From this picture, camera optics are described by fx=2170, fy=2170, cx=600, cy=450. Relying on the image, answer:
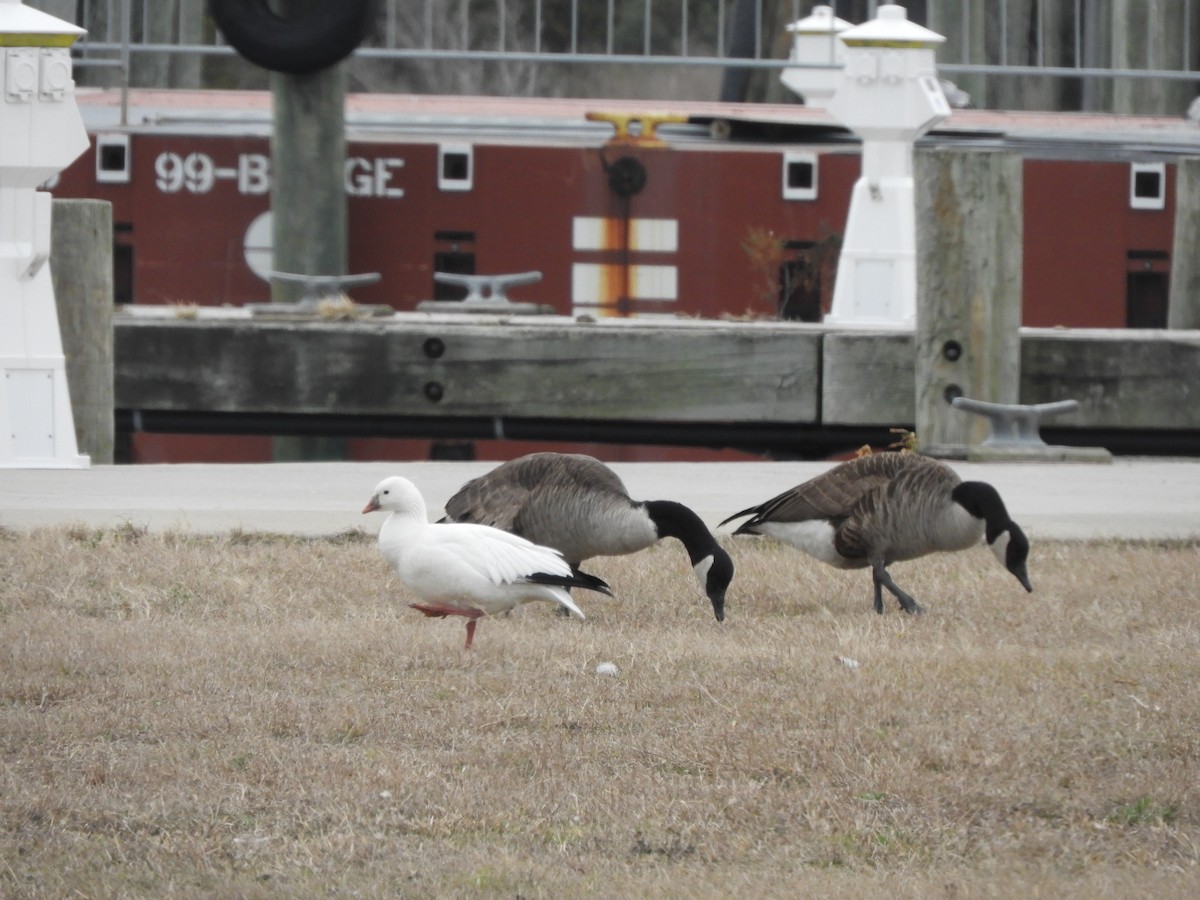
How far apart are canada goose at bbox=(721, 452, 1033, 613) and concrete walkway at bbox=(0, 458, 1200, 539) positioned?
1288 mm

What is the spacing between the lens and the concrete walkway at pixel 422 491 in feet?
31.4

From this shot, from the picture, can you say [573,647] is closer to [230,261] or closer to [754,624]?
[754,624]

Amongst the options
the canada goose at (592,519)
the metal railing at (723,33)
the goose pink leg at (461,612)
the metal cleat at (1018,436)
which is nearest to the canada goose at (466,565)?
the goose pink leg at (461,612)

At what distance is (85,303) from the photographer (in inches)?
472

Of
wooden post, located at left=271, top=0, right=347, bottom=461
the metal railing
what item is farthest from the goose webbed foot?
the metal railing

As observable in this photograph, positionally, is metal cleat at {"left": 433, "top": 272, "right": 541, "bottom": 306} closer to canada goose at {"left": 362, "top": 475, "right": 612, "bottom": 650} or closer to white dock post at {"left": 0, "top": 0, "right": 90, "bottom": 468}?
white dock post at {"left": 0, "top": 0, "right": 90, "bottom": 468}

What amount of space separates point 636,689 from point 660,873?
1.76 meters

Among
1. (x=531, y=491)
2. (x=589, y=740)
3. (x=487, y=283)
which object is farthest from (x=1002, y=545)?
(x=487, y=283)

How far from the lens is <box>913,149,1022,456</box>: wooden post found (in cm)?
1205

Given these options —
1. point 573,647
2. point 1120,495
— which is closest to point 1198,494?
point 1120,495

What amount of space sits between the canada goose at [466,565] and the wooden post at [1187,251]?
8696 mm

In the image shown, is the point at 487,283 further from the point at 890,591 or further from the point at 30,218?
the point at 890,591

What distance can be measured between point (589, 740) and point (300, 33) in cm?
1035

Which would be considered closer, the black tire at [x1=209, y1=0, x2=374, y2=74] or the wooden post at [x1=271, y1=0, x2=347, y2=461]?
the black tire at [x1=209, y1=0, x2=374, y2=74]
